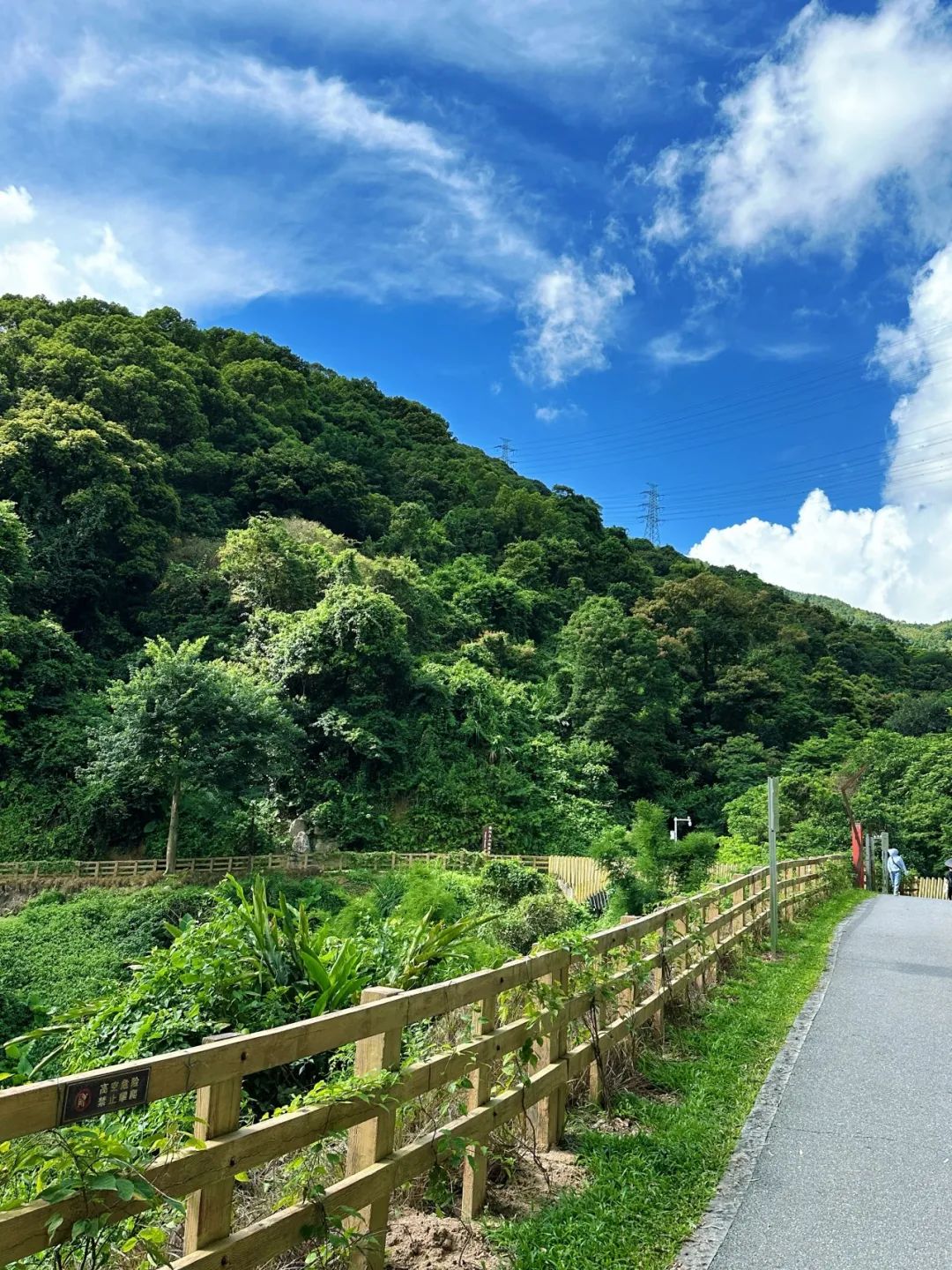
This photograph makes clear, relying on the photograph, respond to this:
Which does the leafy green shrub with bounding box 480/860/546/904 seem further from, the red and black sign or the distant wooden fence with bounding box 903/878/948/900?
the red and black sign

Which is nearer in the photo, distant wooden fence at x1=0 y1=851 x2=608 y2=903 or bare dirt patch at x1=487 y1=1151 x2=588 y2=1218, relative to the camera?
bare dirt patch at x1=487 y1=1151 x2=588 y2=1218

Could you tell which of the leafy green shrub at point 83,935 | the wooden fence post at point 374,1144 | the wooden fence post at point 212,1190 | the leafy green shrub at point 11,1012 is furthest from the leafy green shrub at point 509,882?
the wooden fence post at point 212,1190

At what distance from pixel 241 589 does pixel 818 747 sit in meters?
27.7

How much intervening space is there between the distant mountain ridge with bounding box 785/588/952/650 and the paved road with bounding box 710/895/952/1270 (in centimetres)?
7607

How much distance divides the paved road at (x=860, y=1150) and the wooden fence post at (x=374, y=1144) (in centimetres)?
139

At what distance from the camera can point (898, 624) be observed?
10662 centimetres

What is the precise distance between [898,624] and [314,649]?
94.1 metres

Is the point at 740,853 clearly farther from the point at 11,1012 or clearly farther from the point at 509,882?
the point at 11,1012

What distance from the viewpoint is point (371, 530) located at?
178 ft

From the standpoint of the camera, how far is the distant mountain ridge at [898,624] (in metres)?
82.4

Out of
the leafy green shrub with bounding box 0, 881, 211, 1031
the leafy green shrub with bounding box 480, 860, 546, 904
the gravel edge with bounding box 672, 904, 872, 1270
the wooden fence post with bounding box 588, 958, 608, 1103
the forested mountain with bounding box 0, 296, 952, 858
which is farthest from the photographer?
the forested mountain with bounding box 0, 296, 952, 858

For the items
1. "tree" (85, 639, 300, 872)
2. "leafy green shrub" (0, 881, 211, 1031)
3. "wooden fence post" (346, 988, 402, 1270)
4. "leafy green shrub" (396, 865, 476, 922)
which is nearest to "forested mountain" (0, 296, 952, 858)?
"tree" (85, 639, 300, 872)

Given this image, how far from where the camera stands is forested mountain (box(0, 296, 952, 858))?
28.2 metres

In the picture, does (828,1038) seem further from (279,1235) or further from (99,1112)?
(99,1112)
